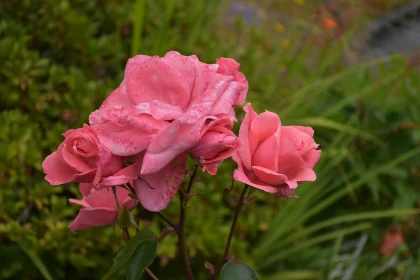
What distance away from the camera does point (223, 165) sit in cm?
153

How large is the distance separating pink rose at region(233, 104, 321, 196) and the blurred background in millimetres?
416

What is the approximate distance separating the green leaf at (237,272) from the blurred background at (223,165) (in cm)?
29

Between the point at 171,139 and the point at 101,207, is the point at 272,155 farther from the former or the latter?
the point at 101,207

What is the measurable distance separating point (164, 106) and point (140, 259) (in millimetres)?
191

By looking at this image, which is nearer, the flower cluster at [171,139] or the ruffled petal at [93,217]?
the flower cluster at [171,139]

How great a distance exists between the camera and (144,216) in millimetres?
1338

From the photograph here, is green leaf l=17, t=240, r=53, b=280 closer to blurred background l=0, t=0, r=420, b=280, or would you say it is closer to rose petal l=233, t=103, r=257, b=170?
blurred background l=0, t=0, r=420, b=280

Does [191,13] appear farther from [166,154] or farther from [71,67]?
[166,154]

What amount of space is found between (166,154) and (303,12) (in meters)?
3.55

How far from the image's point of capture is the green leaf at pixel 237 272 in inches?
30.3

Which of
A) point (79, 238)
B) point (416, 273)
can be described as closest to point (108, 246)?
point (79, 238)

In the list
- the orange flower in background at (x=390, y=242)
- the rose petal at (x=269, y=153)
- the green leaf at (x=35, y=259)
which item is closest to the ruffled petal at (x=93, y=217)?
the rose petal at (x=269, y=153)

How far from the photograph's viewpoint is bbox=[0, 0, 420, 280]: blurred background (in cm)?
120

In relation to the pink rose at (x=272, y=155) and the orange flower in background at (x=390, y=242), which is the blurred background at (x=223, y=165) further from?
the pink rose at (x=272, y=155)
